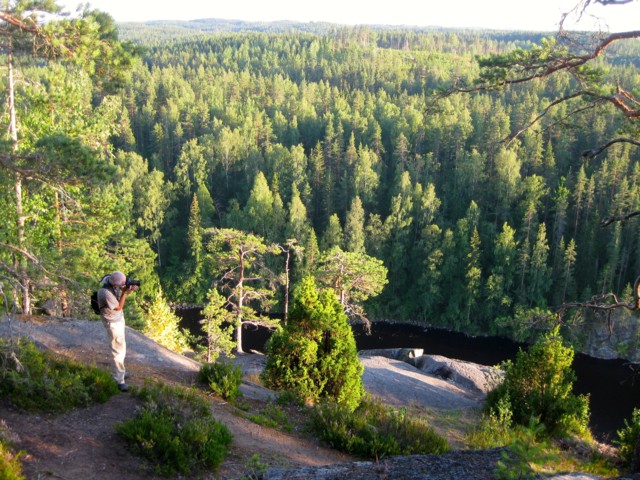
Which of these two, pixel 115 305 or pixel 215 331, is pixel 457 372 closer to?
pixel 215 331

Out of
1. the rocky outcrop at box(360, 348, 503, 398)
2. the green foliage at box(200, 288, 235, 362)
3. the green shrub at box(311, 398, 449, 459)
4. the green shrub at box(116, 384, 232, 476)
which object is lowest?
the rocky outcrop at box(360, 348, 503, 398)

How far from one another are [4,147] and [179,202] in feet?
183

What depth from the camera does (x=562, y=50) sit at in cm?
852

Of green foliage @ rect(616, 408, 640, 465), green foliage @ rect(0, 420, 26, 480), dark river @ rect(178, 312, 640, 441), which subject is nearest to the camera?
green foliage @ rect(0, 420, 26, 480)

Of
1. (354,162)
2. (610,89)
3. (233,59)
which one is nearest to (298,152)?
(354,162)

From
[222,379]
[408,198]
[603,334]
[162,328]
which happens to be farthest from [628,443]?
[408,198]

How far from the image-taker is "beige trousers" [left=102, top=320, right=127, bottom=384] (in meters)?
7.62

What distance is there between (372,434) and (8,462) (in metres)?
4.87

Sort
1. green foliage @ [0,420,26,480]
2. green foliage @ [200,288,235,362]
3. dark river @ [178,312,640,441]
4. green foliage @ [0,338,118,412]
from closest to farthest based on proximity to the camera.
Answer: green foliage @ [0,420,26,480]
green foliage @ [0,338,118,412]
green foliage @ [200,288,235,362]
dark river @ [178,312,640,441]

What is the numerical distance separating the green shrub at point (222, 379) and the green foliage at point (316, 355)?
1.05m

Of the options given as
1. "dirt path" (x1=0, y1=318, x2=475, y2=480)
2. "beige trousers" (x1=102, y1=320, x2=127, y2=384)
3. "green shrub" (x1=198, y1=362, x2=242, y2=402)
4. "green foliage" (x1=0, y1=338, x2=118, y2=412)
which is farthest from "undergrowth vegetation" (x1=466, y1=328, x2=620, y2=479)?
"green foliage" (x1=0, y1=338, x2=118, y2=412)

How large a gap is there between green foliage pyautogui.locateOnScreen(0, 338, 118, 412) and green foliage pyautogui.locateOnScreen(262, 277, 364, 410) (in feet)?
11.2

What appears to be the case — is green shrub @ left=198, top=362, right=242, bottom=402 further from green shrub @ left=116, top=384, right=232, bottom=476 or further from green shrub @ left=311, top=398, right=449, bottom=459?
green shrub @ left=116, top=384, right=232, bottom=476

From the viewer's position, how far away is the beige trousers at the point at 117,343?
300 inches
